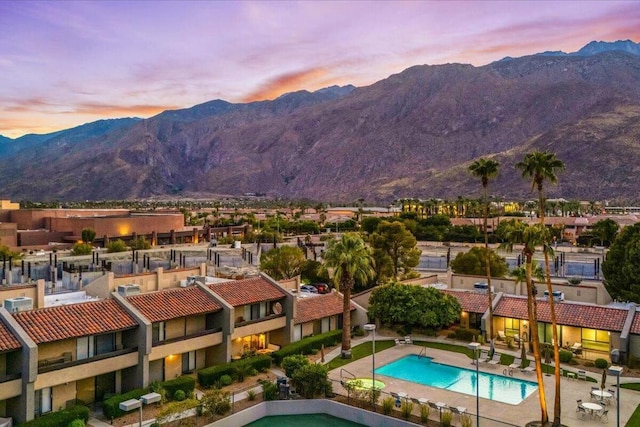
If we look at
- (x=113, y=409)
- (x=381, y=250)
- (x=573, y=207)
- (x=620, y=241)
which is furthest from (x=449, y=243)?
(x=113, y=409)

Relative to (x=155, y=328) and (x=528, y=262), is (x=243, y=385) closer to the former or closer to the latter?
(x=155, y=328)

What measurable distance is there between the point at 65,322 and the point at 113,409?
4.81 metres

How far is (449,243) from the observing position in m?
99.8

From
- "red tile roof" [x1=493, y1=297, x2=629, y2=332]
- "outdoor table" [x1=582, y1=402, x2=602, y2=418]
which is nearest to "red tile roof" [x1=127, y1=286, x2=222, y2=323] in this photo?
"outdoor table" [x1=582, y1=402, x2=602, y2=418]

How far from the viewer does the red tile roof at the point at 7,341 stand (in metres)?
23.8

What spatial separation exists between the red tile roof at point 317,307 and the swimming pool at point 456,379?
6.95 meters

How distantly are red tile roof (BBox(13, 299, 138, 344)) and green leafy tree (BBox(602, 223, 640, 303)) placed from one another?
32.2 meters

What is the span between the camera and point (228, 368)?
31.9 meters

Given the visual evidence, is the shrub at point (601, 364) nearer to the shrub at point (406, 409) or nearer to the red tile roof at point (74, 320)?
the shrub at point (406, 409)

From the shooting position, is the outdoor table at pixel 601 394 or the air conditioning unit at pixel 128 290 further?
the air conditioning unit at pixel 128 290

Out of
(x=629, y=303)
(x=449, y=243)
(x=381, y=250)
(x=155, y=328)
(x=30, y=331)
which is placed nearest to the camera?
(x=30, y=331)

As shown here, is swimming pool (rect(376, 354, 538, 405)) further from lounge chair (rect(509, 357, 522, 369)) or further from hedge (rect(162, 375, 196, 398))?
hedge (rect(162, 375, 196, 398))

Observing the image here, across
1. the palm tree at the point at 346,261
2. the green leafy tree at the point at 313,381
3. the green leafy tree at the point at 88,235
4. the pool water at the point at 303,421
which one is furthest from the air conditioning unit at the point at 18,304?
the green leafy tree at the point at 88,235

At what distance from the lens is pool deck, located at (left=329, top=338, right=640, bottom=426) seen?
27.2 metres
